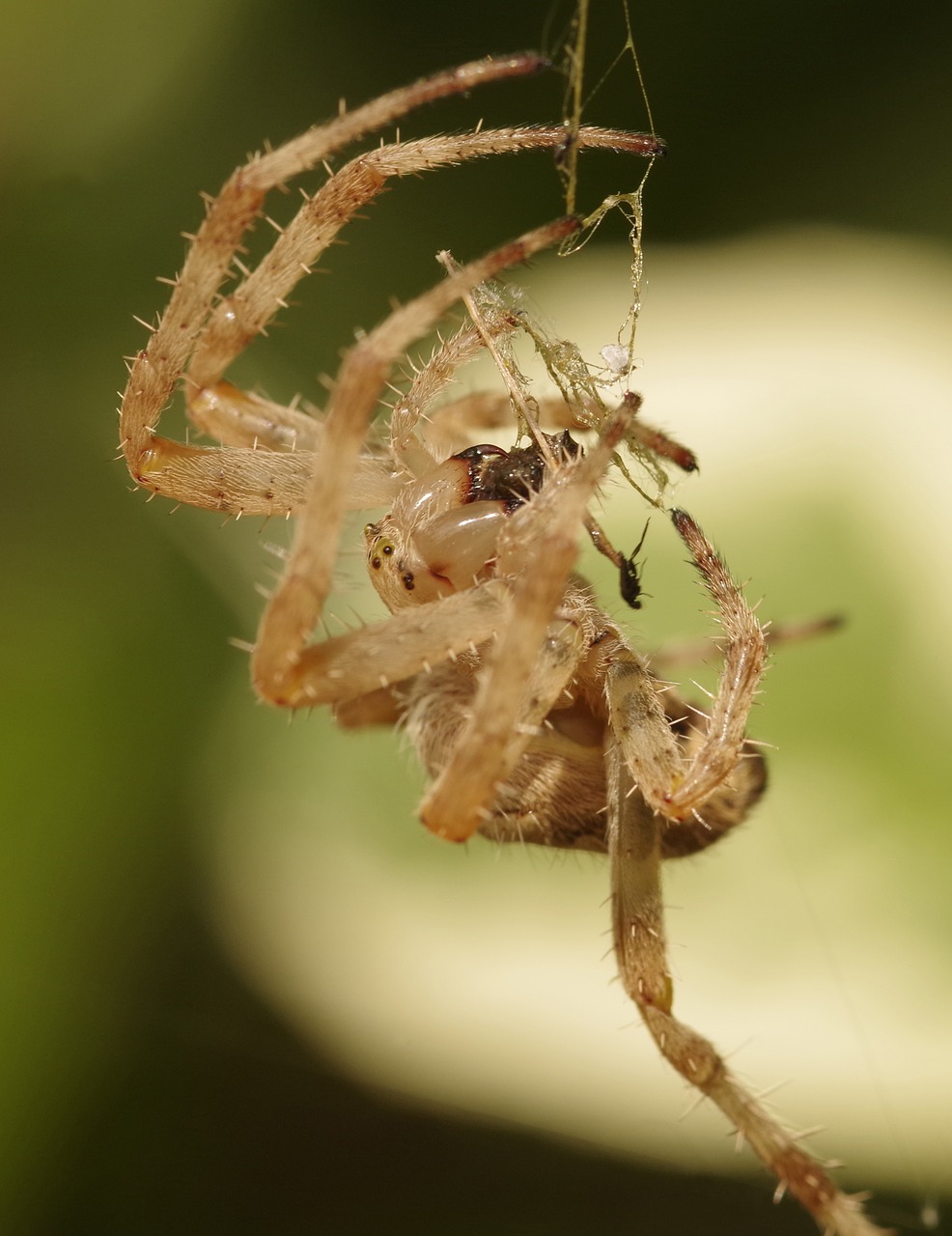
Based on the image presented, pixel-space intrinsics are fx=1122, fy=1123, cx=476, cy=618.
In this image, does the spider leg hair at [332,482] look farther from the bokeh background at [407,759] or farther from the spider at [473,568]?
the bokeh background at [407,759]

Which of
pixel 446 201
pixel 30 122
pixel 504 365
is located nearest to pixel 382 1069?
pixel 504 365

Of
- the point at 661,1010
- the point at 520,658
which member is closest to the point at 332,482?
the point at 520,658

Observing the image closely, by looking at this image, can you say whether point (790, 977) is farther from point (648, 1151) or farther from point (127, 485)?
point (127, 485)

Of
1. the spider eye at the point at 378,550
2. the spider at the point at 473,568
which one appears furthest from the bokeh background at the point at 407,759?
the spider eye at the point at 378,550

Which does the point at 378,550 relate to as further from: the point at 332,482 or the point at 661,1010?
the point at 661,1010

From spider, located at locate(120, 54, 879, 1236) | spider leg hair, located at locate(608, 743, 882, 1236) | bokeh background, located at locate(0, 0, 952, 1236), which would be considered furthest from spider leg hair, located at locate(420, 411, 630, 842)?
bokeh background, located at locate(0, 0, 952, 1236)

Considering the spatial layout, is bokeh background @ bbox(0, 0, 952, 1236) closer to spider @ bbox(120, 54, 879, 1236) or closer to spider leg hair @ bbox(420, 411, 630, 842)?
spider @ bbox(120, 54, 879, 1236)
